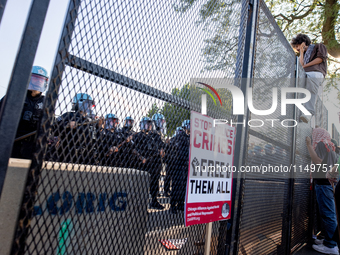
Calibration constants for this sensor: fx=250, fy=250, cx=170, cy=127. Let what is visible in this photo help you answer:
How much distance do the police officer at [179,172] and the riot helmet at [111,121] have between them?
0.60m

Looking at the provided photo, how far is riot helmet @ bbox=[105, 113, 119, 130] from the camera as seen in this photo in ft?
4.30

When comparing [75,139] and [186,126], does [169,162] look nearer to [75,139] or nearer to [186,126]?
[186,126]

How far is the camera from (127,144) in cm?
148

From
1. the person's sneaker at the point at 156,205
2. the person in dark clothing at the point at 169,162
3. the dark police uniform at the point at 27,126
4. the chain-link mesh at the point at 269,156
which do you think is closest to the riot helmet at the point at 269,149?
the chain-link mesh at the point at 269,156

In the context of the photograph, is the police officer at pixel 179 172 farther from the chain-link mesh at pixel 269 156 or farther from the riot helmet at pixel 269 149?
the riot helmet at pixel 269 149

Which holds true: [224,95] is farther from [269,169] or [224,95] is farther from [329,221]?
[329,221]

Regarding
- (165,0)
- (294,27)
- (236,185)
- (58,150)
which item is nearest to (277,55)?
(236,185)

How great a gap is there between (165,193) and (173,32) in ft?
3.83

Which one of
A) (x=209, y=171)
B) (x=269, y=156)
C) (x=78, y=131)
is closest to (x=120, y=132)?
(x=78, y=131)

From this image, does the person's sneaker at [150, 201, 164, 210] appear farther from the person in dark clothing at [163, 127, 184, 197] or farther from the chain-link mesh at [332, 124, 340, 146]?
the chain-link mesh at [332, 124, 340, 146]

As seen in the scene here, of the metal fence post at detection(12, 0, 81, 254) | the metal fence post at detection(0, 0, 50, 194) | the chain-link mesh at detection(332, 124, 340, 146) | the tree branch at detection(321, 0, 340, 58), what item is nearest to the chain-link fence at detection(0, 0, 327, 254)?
the metal fence post at detection(12, 0, 81, 254)

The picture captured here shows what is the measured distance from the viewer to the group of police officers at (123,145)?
1.20 metres

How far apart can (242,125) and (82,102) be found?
170 cm

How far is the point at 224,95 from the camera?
2.38 meters
